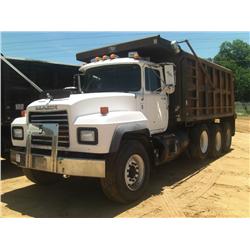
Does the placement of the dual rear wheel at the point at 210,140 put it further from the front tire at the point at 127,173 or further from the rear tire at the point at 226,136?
the front tire at the point at 127,173

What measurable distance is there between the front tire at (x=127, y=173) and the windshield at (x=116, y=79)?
4.38 feet

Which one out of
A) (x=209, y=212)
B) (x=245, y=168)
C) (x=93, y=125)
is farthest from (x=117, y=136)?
(x=245, y=168)

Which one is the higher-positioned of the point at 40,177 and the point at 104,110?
the point at 104,110

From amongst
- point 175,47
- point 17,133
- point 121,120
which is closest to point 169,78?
point 175,47

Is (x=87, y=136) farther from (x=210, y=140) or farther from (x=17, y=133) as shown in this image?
(x=210, y=140)

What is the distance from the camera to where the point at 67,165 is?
580cm

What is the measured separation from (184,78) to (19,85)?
4.04 m

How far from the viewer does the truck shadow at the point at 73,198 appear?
5964 millimetres

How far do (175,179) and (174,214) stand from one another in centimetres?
241

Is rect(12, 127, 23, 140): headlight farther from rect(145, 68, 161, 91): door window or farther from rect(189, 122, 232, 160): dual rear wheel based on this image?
rect(189, 122, 232, 160): dual rear wheel

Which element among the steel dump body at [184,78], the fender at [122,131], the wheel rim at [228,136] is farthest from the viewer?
the wheel rim at [228,136]

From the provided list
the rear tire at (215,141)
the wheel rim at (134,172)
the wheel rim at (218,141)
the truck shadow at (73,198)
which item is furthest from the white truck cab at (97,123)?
the wheel rim at (218,141)

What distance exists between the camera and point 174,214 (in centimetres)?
583

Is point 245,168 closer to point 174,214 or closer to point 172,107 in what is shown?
point 172,107
